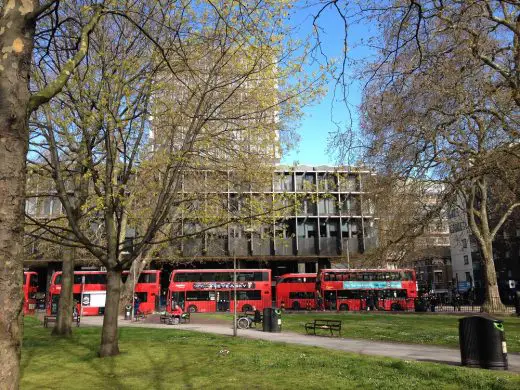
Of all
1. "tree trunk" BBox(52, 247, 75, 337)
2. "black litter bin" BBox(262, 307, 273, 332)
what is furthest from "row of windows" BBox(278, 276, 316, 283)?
"tree trunk" BBox(52, 247, 75, 337)

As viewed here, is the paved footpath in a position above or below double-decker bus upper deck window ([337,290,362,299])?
below

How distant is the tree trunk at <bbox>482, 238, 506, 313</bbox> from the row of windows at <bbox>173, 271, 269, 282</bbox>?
15964 mm

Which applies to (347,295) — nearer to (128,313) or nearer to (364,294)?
(364,294)

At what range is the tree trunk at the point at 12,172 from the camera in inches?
140

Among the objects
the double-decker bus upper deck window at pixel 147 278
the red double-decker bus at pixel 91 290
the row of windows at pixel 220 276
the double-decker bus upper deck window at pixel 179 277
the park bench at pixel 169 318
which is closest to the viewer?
the park bench at pixel 169 318

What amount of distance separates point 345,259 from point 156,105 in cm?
3476

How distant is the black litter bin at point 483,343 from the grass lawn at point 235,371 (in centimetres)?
78

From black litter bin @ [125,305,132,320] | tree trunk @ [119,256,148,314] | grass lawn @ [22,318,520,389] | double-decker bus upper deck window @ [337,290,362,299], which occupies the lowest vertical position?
grass lawn @ [22,318,520,389]

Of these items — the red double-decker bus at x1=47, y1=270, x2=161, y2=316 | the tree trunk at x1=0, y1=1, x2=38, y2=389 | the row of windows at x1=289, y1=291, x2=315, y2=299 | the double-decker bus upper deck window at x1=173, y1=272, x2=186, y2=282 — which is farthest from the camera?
the row of windows at x1=289, y1=291, x2=315, y2=299

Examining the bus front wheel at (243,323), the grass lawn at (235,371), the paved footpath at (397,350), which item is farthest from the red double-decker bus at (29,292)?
the paved footpath at (397,350)

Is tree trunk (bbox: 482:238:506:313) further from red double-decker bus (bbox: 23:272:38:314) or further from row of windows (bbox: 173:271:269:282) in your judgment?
red double-decker bus (bbox: 23:272:38:314)

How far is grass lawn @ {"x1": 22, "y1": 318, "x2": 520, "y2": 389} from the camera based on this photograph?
319 inches

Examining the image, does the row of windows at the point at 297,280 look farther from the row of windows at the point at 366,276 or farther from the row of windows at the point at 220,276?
the row of windows at the point at 220,276

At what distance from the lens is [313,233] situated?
50938mm
